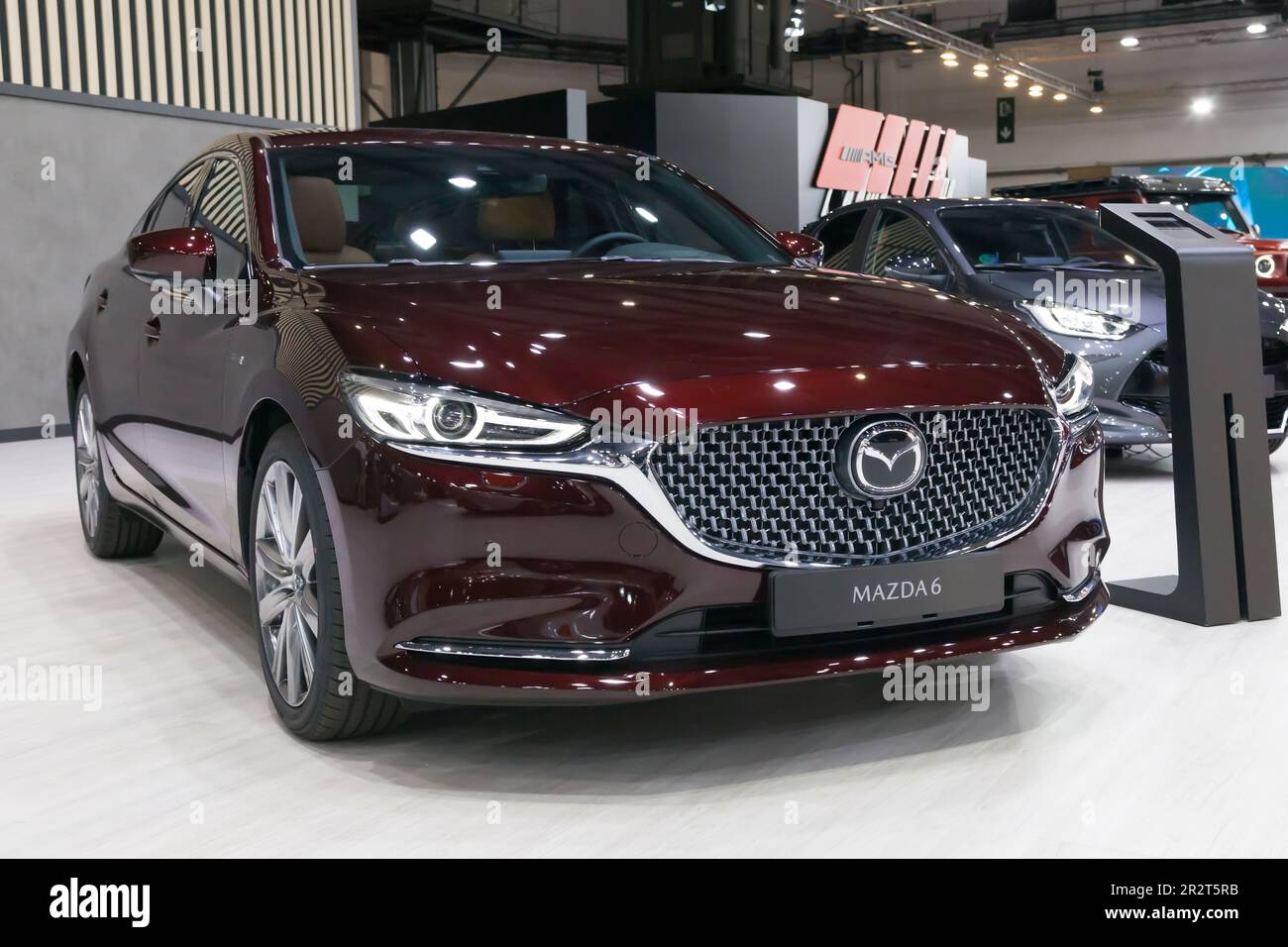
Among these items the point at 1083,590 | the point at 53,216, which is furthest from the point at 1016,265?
the point at 53,216

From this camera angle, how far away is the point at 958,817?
2.37m

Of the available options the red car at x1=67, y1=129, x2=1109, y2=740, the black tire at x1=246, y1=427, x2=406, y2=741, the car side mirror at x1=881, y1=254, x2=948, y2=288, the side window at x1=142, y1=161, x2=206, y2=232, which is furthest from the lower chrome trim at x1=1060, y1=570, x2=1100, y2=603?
the car side mirror at x1=881, y1=254, x2=948, y2=288

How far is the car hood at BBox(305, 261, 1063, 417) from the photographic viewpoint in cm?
234

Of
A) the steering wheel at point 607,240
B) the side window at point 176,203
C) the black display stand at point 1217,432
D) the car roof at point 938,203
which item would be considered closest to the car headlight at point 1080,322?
the car roof at point 938,203

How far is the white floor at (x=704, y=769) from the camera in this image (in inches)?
90.7

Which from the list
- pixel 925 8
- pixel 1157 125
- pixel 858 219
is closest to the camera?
pixel 858 219

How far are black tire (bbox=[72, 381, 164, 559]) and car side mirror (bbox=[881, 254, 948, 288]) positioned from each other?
327 centimetres

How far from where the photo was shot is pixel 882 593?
2414 millimetres

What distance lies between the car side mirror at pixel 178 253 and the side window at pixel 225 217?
0.14 feet

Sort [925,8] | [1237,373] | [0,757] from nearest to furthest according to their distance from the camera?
[0,757], [1237,373], [925,8]

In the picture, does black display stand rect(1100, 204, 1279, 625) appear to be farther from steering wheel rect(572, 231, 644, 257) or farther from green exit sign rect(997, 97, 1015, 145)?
green exit sign rect(997, 97, 1015, 145)
